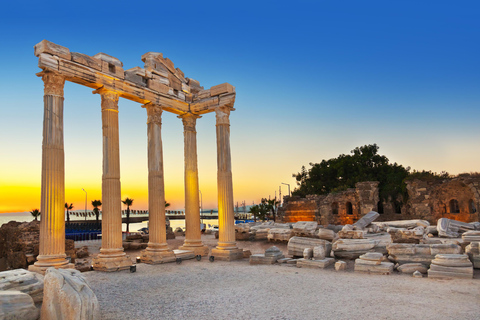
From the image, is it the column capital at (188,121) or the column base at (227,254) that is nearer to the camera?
the column base at (227,254)

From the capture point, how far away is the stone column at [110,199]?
12.1 meters

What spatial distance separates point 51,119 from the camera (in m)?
10.9

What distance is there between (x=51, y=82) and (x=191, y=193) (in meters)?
7.59

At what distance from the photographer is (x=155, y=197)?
14.5 metres

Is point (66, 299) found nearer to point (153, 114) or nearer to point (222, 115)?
point (153, 114)

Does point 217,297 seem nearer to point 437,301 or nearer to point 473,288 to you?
point 437,301

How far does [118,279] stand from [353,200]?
29302 mm

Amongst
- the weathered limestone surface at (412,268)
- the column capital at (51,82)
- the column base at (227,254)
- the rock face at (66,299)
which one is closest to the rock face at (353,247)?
the weathered limestone surface at (412,268)

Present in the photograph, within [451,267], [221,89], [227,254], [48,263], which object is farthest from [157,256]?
[451,267]

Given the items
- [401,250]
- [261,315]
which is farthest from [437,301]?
[401,250]

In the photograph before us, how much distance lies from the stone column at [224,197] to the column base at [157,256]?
1853mm

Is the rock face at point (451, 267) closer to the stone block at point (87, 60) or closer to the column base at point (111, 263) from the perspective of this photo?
the column base at point (111, 263)

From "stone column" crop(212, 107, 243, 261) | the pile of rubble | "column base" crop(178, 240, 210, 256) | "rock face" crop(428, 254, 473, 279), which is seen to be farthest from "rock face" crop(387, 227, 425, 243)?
"column base" crop(178, 240, 210, 256)

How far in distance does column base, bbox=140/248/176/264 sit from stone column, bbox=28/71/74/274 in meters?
3.73
